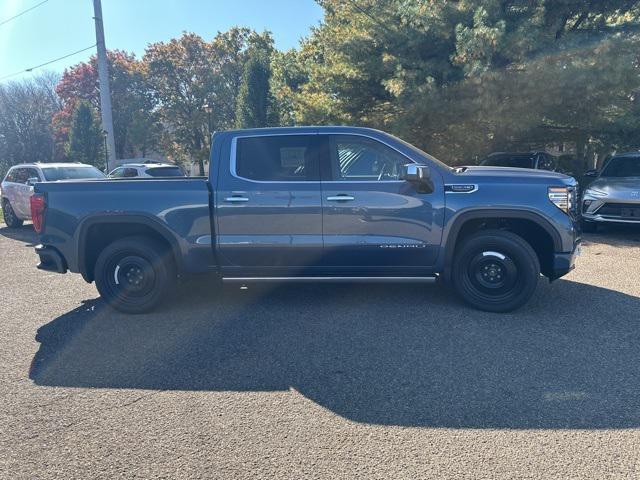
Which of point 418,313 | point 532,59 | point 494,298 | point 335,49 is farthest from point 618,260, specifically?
point 335,49

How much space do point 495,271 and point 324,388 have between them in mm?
2514

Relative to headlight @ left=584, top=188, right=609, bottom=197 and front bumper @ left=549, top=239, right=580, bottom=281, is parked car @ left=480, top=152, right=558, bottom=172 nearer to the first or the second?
headlight @ left=584, top=188, right=609, bottom=197

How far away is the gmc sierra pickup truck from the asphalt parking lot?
1.50ft

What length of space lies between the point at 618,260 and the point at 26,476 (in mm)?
8169

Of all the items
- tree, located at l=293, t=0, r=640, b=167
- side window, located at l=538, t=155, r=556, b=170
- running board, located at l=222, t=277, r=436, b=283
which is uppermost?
tree, located at l=293, t=0, r=640, b=167

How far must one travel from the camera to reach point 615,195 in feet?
28.9

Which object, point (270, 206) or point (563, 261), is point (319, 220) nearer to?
point (270, 206)

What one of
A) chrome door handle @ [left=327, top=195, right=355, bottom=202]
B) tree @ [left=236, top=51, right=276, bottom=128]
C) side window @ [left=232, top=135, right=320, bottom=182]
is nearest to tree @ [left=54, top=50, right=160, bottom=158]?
tree @ [left=236, top=51, right=276, bottom=128]

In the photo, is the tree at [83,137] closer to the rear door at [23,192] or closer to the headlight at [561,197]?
the rear door at [23,192]

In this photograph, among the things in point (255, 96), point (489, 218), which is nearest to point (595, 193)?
point (489, 218)

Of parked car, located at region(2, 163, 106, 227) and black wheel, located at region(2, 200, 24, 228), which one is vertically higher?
parked car, located at region(2, 163, 106, 227)

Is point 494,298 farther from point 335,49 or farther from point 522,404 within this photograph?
point 335,49

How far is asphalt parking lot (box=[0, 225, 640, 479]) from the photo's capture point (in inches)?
108

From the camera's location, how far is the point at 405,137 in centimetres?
1322
